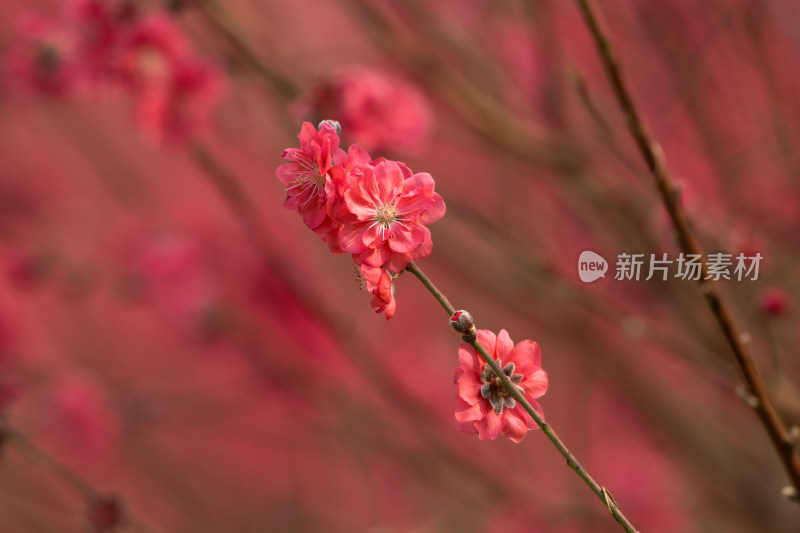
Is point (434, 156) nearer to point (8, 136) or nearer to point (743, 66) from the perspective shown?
point (743, 66)

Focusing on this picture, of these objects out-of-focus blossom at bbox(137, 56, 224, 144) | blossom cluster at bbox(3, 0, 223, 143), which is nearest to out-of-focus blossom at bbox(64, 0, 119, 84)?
blossom cluster at bbox(3, 0, 223, 143)

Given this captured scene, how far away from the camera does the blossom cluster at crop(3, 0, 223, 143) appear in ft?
4.01

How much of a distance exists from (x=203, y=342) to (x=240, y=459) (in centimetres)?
158

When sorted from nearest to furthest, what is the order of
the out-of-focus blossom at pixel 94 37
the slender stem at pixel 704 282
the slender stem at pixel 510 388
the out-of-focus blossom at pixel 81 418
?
1. the slender stem at pixel 510 388
2. the slender stem at pixel 704 282
3. the out-of-focus blossom at pixel 94 37
4. the out-of-focus blossom at pixel 81 418

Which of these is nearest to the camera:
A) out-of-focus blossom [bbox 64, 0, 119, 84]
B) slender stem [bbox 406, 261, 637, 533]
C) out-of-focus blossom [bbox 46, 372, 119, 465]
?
slender stem [bbox 406, 261, 637, 533]

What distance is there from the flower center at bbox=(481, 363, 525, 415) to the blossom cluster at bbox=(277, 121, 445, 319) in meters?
0.09

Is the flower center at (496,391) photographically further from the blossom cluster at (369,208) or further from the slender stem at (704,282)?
the slender stem at (704,282)

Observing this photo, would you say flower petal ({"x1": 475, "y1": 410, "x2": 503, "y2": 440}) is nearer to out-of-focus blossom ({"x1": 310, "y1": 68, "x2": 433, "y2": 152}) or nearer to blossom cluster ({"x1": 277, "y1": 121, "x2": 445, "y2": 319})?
blossom cluster ({"x1": 277, "y1": 121, "x2": 445, "y2": 319})

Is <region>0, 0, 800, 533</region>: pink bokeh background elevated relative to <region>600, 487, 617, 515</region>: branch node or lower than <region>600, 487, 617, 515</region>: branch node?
elevated

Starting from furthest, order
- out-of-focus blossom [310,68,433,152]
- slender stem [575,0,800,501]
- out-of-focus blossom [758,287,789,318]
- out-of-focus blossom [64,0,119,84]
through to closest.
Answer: out-of-focus blossom [64,0,119,84]
out-of-focus blossom [310,68,433,152]
out-of-focus blossom [758,287,789,318]
slender stem [575,0,800,501]

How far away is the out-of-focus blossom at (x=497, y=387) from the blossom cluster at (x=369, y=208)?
3.0 inches

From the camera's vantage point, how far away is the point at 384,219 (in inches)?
18.6

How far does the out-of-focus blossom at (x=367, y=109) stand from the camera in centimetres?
107

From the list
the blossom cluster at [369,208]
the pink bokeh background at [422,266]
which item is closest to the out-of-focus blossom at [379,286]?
the blossom cluster at [369,208]
